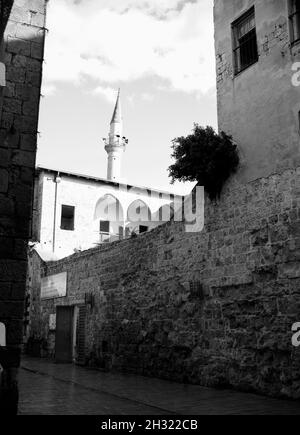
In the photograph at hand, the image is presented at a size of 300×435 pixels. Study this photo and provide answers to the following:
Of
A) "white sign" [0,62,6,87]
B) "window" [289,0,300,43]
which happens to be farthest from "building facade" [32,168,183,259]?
"white sign" [0,62,6,87]

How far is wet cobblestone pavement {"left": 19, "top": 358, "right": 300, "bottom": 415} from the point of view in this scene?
6.66 m

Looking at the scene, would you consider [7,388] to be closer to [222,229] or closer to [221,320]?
[221,320]

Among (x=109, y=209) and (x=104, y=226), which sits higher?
(x=109, y=209)

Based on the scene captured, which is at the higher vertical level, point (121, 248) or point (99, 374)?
point (121, 248)

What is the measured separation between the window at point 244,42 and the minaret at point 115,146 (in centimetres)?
2618

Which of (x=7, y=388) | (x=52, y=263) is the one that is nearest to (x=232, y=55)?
(x=7, y=388)

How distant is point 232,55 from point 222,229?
3.86m

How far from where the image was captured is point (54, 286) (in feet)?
56.1

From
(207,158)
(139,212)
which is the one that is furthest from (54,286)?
(139,212)

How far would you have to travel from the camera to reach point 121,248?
13.4 meters

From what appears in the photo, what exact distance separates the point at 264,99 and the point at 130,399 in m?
6.08

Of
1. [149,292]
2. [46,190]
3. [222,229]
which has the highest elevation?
[46,190]

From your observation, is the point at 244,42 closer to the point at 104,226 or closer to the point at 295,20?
the point at 295,20

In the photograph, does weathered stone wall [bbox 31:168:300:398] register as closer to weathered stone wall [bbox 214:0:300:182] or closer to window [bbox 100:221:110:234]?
weathered stone wall [bbox 214:0:300:182]
